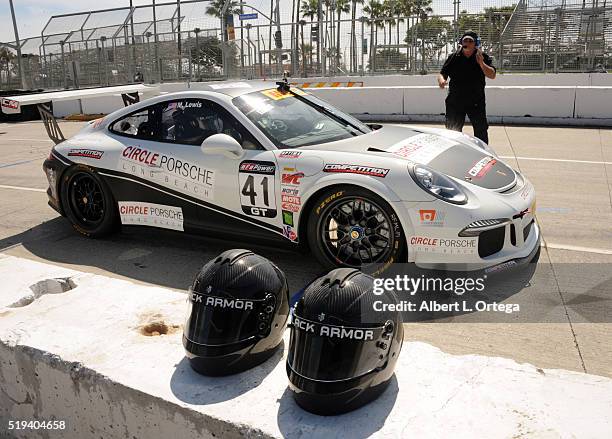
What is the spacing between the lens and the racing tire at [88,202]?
5266 millimetres

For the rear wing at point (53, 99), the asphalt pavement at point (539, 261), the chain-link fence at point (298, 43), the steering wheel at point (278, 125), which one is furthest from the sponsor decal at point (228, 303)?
the chain-link fence at point (298, 43)

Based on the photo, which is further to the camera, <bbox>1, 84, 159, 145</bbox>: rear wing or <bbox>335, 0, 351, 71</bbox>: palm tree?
<bbox>335, 0, 351, 71</bbox>: palm tree

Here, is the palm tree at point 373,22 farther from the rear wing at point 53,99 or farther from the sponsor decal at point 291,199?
the sponsor decal at point 291,199

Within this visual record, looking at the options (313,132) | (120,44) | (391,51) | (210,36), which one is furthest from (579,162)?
(120,44)

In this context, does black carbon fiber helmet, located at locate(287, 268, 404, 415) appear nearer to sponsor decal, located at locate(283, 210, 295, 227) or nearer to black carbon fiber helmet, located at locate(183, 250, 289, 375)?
black carbon fiber helmet, located at locate(183, 250, 289, 375)

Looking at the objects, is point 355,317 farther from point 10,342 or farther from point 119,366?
point 10,342

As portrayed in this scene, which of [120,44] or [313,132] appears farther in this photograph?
[120,44]

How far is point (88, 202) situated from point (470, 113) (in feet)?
15.7

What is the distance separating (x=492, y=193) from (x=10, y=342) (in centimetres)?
296

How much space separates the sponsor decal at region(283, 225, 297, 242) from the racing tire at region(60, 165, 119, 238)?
1864mm

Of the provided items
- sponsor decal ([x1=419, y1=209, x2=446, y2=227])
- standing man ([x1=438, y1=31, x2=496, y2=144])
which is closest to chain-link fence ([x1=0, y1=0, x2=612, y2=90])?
standing man ([x1=438, y1=31, x2=496, y2=144])

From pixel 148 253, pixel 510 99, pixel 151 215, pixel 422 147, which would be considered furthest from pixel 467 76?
pixel 510 99

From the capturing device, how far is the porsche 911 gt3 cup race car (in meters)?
3.74

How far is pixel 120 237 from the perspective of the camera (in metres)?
5.60
